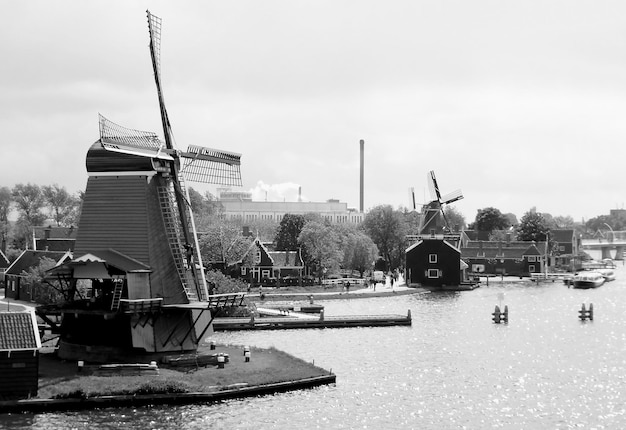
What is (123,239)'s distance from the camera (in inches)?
1756

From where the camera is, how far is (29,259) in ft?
254

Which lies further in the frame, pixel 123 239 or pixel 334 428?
pixel 123 239

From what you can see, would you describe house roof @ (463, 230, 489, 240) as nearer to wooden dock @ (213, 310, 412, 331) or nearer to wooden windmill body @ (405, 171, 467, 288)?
wooden windmill body @ (405, 171, 467, 288)

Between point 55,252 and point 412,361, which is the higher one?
point 55,252

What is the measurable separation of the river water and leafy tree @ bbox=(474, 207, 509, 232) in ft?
337

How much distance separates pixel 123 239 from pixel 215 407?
11270mm

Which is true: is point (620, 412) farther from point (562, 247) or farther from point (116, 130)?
point (562, 247)

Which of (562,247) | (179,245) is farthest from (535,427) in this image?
(562,247)

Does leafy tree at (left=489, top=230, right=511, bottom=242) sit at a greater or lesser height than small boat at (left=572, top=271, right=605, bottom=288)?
greater

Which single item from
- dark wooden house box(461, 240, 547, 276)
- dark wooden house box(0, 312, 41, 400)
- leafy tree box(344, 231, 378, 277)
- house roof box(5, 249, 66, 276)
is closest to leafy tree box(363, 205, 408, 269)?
dark wooden house box(461, 240, 547, 276)

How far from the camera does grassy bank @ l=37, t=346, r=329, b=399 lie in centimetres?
3669

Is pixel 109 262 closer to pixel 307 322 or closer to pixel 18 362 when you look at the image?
pixel 18 362

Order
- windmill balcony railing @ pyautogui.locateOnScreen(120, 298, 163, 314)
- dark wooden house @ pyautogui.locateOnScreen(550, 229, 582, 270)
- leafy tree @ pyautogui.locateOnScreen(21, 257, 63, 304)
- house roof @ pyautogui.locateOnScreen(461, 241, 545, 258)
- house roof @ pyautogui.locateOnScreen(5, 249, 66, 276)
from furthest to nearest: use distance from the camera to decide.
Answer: dark wooden house @ pyautogui.locateOnScreen(550, 229, 582, 270) → house roof @ pyautogui.locateOnScreen(461, 241, 545, 258) → house roof @ pyautogui.locateOnScreen(5, 249, 66, 276) → leafy tree @ pyautogui.locateOnScreen(21, 257, 63, 304) → windmill balcony railing @ pyautogui.locateOnScreen(120, 298, 163, 314)

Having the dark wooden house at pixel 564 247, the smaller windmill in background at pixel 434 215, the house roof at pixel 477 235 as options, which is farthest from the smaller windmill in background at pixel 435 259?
the house roof at pixel 477 235
